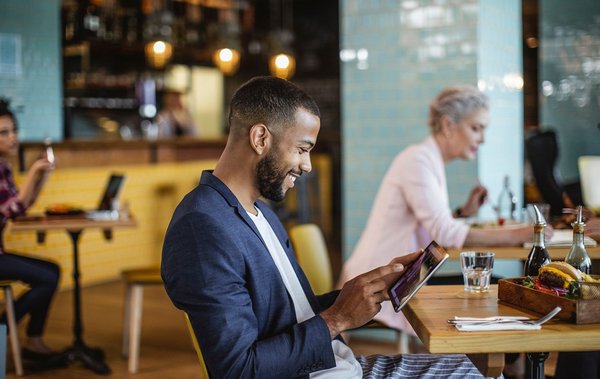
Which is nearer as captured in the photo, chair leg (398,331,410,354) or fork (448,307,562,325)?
fork (448,307,562,325)

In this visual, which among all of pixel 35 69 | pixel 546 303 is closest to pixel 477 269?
pixel 546 303


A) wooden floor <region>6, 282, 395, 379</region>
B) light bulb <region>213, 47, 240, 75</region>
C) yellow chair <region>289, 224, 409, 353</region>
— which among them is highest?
light bulb <region>213, 47, 240, 75</region>

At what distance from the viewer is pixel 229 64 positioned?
10.1 meters

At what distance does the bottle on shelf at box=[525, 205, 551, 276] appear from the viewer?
2379 millimetres

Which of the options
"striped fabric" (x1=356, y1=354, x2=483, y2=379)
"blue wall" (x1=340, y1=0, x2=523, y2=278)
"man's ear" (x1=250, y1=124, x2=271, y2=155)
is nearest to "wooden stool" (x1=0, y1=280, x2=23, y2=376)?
"blue wall" (x1=340, y1=0, x2=523, y2=278)

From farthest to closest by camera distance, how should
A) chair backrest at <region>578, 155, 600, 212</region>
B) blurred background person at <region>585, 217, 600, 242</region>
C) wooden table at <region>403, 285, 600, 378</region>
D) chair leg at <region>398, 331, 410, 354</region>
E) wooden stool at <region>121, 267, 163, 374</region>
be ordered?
1. chair backrest at <region>578, 155, 600, 212</region>
2. wooden stool at <region>121, 267, 163, 374</region>
3. chair leg at <region>398, 331, 410, 354</region>
4. blurred background person at <region>585, 217, 600, 242</region>
5. wooden table at <region>403, 285, 600, 378</region>

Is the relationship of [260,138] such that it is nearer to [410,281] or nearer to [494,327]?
[410,281]

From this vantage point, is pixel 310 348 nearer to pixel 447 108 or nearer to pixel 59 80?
pixel 447 108

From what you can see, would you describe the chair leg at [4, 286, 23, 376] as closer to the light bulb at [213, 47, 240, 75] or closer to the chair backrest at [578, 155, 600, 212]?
the chair backrest at [578, 155, 600, 212]

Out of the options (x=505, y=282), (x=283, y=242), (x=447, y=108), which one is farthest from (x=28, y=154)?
(x=505, y=282)

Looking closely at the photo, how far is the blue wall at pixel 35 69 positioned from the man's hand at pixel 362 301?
7.20 meters

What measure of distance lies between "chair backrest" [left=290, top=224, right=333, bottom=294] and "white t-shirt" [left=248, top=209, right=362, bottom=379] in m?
1.21

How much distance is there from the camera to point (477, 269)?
2.46 m

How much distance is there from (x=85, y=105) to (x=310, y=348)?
8.71 metres
